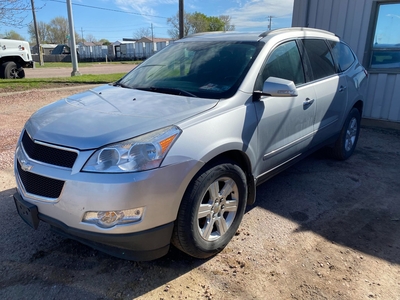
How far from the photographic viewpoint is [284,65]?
351cm

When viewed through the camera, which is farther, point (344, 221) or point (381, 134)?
point (381, 134)

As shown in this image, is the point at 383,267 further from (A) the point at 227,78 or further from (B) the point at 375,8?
(B) the point at 375,8

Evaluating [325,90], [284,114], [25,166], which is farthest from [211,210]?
[325,90]

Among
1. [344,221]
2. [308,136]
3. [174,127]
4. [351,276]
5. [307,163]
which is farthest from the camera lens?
[307,163]

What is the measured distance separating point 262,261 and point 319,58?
2.72 metres

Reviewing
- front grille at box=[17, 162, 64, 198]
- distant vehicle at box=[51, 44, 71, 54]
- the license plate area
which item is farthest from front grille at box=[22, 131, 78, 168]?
distant vehicle at box=[51, 44, 71, 54]

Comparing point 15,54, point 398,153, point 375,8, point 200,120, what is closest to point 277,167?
point 200,120

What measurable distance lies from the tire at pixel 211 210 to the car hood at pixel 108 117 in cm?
51

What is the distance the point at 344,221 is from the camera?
3424 millimetres

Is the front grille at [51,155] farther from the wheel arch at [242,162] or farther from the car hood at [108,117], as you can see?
the wheel arch at [242,162]

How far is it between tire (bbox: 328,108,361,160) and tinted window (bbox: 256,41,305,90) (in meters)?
1.57

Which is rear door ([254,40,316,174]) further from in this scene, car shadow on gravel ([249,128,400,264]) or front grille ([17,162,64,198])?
front grille ([17,162,64,198])

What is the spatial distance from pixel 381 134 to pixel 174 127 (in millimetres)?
5942

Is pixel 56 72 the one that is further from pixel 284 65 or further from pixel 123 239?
pixel 123 239
